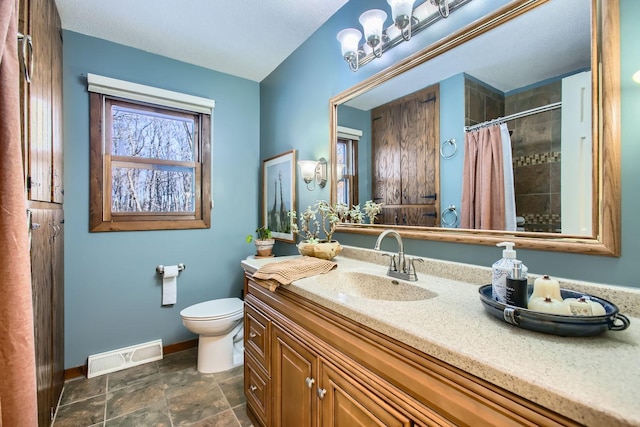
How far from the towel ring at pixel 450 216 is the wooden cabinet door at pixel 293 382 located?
31.9 inches

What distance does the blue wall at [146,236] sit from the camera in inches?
82.8

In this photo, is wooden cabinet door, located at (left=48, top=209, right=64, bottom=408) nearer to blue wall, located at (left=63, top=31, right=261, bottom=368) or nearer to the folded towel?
blue wall, located at (left=63, top=31, right=261, bottom=368)

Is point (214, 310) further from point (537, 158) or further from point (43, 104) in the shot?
point (537, 158)

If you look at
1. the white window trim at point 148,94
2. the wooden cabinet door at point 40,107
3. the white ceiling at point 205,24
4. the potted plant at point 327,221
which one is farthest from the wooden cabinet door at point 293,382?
the white window trim at point 148,94

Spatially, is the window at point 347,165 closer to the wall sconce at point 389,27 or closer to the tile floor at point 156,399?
the wall sconce at point 389,27

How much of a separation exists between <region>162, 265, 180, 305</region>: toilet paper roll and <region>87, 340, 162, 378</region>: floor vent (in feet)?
1.15

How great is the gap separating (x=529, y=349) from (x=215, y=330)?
1.97 metres

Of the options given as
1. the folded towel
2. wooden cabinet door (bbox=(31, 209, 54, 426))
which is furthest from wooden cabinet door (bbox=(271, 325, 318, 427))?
wooden cabinet door (bbox=(31, 209, 54, 426))

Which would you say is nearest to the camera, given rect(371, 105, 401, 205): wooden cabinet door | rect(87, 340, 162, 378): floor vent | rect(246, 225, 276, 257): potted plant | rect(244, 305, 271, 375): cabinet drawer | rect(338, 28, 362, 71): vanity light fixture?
rect(244, 305, 271, 375): cabinet drawer

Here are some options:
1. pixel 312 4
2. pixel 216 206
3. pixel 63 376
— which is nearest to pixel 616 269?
pixel 312 4

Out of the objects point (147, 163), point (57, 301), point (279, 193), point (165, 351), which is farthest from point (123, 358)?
point (279, 193)

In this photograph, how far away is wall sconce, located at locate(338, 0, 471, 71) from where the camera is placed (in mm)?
1292

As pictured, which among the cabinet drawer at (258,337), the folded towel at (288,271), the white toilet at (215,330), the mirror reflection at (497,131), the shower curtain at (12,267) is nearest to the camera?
the shower curtain at (12,267)

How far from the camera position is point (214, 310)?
2.12 m
